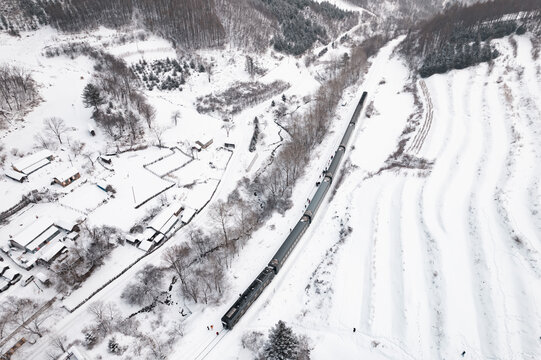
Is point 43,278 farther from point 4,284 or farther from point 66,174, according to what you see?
point 66,174

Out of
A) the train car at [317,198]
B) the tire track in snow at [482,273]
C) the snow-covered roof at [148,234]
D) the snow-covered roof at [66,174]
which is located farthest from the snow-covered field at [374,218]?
the snow-covered roof at [148,234]

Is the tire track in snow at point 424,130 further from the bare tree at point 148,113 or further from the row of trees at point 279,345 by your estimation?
the bare tree at point 148,113

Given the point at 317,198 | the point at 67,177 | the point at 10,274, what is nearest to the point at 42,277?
the point at 10,274

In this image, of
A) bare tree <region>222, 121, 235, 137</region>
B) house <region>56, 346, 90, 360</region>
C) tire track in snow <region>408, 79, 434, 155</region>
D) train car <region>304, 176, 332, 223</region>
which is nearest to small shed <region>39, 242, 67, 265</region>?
house <region>56, 346, 90, 360</region>

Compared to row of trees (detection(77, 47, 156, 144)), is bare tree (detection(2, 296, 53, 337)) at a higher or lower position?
lower

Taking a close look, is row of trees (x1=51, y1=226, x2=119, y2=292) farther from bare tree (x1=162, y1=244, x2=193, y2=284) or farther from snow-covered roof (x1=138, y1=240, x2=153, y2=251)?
bare tree (x1=162, y1=244, x2=193, y2=284)

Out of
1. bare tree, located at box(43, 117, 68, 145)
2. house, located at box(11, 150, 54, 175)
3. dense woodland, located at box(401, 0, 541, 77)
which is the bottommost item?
house, located at box(11, 150, 54, 175)
